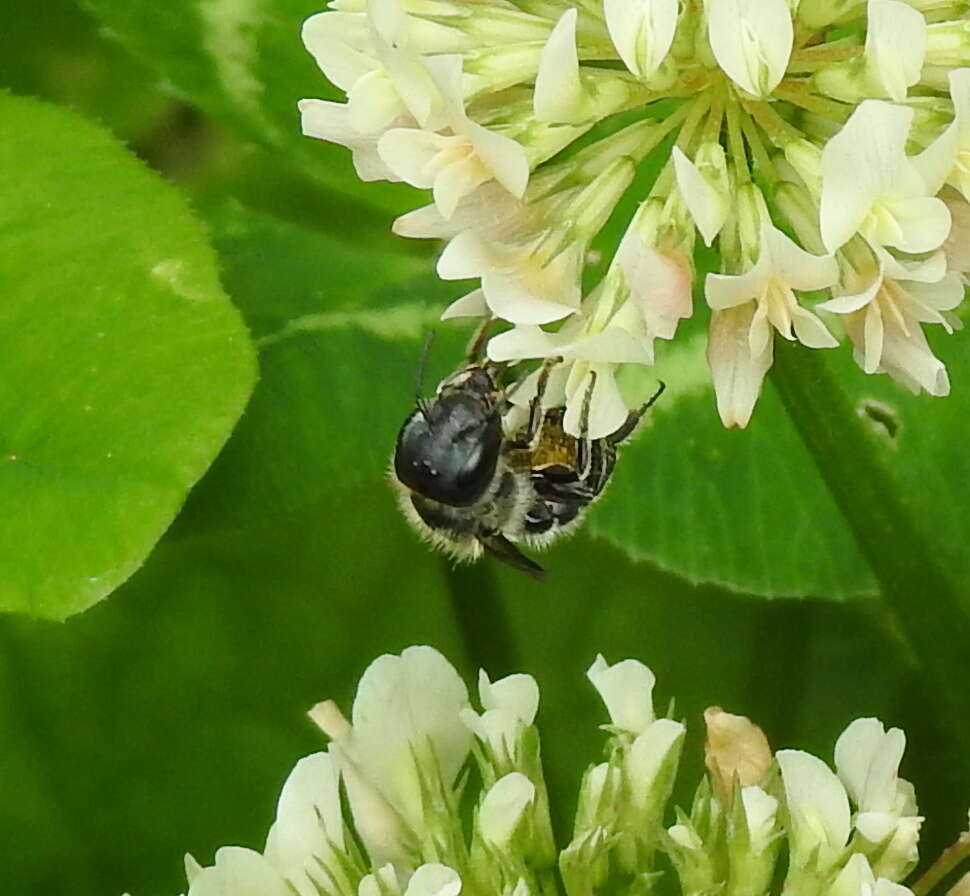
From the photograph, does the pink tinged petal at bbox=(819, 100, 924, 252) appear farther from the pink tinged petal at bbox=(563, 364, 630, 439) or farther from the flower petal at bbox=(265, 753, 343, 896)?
the flower petal at bbox=(265, 753, 343, 896)

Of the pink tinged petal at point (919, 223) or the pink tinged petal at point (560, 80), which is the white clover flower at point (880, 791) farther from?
the pink tinged petal at point (560, 80)

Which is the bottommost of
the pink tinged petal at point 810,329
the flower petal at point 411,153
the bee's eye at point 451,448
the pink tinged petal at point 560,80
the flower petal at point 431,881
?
the flower petal at point 431,881

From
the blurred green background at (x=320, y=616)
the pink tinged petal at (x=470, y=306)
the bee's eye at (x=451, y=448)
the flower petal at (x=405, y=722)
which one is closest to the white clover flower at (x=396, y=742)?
the flower petal at (x=405, y=722)

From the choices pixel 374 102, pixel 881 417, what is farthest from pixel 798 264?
pixel 881 417

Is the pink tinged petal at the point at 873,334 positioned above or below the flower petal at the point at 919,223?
below

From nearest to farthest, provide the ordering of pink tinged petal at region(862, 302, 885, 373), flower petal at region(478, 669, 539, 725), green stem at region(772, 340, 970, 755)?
pink tinged petal at region(862, 302, 885, 373) < flower petal at region(478, 669, 539, 725) < green stem at region(772, 340, 970, 755)

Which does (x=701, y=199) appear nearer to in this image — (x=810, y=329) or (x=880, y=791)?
(x=810, y=329)

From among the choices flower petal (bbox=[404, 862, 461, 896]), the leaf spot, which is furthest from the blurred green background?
flower petal (bbox=[404, 862, 461, 896])

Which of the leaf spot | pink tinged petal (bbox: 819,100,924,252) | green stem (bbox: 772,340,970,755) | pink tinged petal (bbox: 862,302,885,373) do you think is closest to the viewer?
pink tinged petal (bbox: 819,100,924,252)
